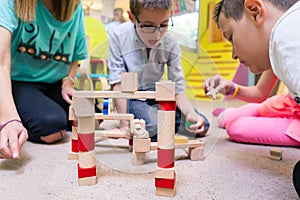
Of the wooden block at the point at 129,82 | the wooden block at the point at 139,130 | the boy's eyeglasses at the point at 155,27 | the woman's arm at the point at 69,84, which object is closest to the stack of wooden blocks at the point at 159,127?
the wooden block at the point at 129,82

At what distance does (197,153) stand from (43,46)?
52cm

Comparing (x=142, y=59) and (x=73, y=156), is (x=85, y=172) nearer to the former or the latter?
(x=73, y=156)

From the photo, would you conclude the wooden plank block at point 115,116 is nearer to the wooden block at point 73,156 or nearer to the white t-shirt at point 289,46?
the wooden block at point 73,156

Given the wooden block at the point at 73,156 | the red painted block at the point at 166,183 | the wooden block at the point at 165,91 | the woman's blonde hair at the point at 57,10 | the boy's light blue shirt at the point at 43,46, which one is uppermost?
the woman's blonde hair at the point at 57,10

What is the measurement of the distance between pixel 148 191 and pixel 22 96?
52 centimetres

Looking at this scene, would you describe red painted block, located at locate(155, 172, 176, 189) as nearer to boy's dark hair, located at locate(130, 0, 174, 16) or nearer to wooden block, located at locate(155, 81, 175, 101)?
wooden block, located at locate(155, 81, 175, 101)

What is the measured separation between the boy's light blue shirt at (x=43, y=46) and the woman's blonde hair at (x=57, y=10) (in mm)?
17

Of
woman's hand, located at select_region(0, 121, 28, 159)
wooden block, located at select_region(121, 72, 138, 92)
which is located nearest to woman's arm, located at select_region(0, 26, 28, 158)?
woman's hand, located at select_region(0, 121, 28, 159)

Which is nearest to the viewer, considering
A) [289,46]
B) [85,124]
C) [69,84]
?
[289,46]

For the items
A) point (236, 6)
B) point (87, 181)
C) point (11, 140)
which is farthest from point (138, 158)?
point (236, 6)

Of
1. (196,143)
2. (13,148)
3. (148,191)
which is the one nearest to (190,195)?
(148,191)

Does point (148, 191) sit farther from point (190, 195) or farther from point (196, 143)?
point (196, 143)

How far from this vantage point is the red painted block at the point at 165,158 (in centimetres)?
45

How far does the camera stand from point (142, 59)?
2.65 ft
